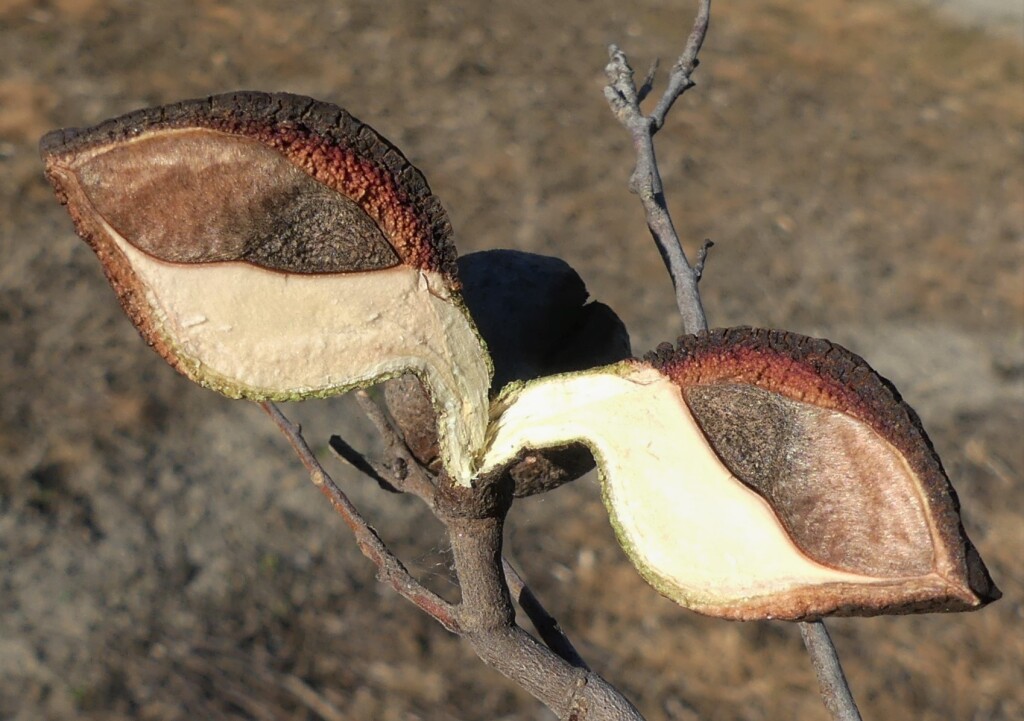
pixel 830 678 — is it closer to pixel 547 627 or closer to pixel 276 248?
pixel 547 627

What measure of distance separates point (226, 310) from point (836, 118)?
642cm

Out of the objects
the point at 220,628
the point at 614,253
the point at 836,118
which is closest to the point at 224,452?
the point at 220,628

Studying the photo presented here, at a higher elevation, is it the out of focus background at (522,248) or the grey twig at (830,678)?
the grey twig at (830,678)

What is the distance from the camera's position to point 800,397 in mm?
939

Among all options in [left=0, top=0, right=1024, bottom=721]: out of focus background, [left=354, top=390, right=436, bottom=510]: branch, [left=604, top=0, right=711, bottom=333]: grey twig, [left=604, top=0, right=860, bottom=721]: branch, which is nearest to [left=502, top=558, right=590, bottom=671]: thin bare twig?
Answer: [left=354, top=390, right=436, bottom=510]: branch

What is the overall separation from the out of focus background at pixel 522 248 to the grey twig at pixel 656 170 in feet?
2.59

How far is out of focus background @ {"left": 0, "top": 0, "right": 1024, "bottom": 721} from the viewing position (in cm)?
376

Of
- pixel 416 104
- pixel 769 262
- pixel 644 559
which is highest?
pixel 644 559

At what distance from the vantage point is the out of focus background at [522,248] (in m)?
3.76

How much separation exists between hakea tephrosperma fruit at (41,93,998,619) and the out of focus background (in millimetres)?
928

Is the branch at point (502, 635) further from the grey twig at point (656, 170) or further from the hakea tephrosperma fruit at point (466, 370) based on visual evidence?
the grey twig at point (656, 170)

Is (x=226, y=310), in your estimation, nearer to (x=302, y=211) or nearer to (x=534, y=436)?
(x=302, y=211)

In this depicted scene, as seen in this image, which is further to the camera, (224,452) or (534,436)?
(224,452)

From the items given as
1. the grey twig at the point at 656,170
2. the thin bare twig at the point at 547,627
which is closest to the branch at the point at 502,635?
the thin bare twig at the point at 547,627
